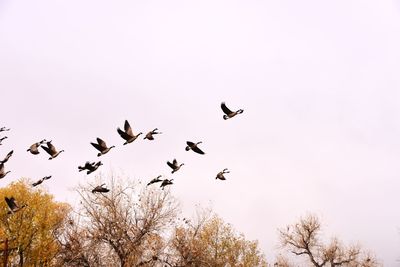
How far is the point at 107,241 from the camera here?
2122 cm

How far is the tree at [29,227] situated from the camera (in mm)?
31734

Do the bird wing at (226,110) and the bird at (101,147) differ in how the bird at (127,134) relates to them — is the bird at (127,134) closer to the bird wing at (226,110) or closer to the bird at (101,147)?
the bird at (101,147)

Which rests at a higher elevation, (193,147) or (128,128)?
(193,147)

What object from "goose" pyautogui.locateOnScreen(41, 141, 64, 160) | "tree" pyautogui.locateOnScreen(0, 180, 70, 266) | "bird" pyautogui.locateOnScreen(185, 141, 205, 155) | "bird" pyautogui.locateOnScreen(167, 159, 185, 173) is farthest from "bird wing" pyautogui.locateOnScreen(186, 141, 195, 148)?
"tree" pyautogui.locateOnScreen(0, 180, 70, 266)

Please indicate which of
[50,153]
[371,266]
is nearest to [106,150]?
[50,153]

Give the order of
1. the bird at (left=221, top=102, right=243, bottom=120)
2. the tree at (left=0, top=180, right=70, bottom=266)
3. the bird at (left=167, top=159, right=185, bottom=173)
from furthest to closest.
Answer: the tree at (left=0, top=180, right=70, bottom=266) → the bird at (left=167, top=159, right=185, bottom=173) → the bird at (left=221, top=102, right=243, bottom=120)

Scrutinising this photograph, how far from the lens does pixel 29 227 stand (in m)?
32.6

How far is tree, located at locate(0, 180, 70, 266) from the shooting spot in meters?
31.7

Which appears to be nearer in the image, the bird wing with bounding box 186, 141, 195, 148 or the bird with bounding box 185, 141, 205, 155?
the bird with bounding box 185, 141, 205, 155

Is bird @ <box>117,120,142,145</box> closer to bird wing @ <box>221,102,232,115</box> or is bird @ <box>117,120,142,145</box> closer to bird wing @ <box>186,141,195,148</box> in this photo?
bird wing @ <box>186,141,195,148</box>

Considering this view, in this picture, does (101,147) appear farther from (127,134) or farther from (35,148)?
(35,148)

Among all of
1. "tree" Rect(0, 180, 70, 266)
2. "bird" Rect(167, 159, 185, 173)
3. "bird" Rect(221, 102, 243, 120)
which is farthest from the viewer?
"tree" Rect(0, 180, 70, 266)

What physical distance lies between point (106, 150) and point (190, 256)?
12444 mm

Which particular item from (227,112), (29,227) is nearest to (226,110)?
(227,112)
